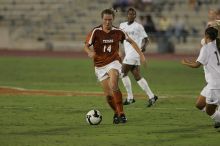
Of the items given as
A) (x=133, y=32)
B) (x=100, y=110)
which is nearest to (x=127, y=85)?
(x=133, y=32)

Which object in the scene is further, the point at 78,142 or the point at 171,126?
the point at 171,126

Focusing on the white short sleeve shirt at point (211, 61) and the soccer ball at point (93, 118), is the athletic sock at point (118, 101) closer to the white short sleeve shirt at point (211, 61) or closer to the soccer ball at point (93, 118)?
the soccer ball at point (93, 118)

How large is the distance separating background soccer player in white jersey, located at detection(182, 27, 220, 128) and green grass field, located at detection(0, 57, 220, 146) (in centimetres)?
49

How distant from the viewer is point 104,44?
46.0 ft

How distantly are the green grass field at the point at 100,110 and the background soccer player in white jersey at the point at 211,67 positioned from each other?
489 millimetres

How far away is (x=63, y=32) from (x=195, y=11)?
7.97 m

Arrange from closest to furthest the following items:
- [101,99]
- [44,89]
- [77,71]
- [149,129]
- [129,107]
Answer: [149,129] < [129,107] < [101,99] < [44,89] < [77,71]

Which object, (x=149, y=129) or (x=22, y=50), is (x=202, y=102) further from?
(x=22, y=50)

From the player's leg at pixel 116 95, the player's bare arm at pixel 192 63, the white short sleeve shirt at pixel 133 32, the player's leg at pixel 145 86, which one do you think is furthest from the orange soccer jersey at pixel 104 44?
the white short sleeve shirt at pixel 133 32

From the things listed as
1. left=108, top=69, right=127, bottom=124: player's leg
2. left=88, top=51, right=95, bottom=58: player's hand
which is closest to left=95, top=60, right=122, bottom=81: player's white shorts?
left=108, top=69, right=127, bottom=124: player's leg

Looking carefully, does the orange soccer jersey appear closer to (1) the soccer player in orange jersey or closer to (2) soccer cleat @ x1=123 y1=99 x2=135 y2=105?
(1) the soccer player in orange jersey

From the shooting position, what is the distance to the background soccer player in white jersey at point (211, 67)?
12.5 metres

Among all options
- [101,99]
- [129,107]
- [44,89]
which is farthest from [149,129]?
[44,89]

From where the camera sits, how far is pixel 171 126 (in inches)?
523
